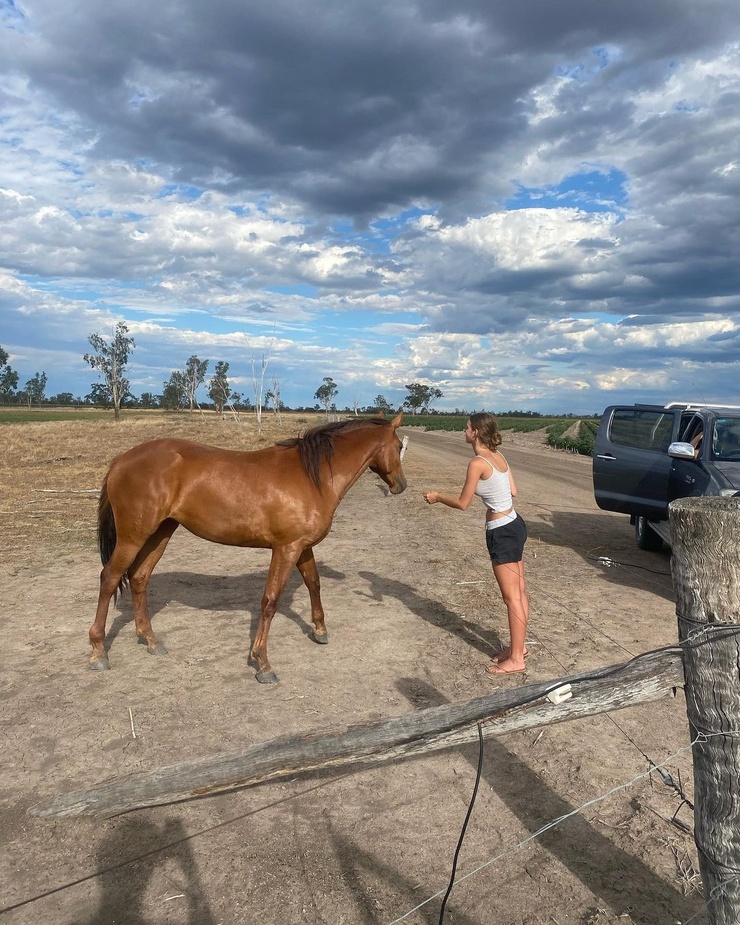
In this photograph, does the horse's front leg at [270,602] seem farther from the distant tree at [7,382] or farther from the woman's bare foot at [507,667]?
the distant tree at [7,382]

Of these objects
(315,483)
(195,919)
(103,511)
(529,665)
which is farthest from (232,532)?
(195,919)

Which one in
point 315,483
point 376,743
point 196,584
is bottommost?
point 196,584

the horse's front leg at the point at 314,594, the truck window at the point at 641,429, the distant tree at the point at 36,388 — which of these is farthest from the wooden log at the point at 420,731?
the distant tree at the point at 36,388

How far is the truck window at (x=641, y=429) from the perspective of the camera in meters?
9.07

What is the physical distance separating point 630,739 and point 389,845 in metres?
1.80

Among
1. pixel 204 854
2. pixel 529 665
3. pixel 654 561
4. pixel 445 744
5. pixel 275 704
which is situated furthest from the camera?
pixel 654 561

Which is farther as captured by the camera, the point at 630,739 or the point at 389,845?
the point at 630,739

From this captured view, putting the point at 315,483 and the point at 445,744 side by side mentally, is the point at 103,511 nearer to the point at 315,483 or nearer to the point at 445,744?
the point at 315,483

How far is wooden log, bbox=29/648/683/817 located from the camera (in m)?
2.26

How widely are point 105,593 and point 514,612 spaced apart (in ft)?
11.1

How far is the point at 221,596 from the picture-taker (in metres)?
7.31

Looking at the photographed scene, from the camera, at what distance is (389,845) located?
3100 mm

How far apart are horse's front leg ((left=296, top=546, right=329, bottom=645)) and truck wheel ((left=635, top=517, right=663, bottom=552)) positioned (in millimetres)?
5778

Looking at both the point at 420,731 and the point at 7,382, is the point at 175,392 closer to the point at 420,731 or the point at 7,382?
the point at 7,382
